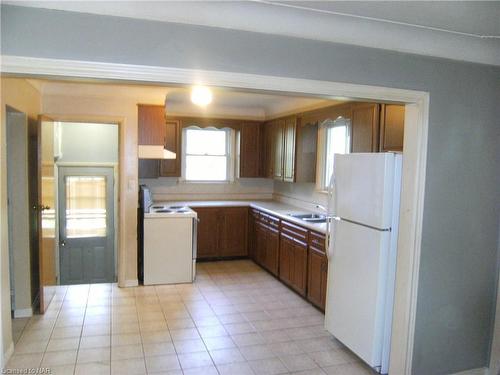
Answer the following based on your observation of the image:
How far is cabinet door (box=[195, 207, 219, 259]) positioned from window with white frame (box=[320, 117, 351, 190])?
5.46 feet

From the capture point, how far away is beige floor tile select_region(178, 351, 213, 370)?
300 cm

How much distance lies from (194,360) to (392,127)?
8.12ft

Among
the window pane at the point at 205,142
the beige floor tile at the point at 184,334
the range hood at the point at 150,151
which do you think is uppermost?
the window pane at the point at 205,142

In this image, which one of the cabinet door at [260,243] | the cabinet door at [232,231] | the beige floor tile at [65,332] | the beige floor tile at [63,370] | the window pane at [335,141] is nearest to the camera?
the beige floor tile at [63,370]

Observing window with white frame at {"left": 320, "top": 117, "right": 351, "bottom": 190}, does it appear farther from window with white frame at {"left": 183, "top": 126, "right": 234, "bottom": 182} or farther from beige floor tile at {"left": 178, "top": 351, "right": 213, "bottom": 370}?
beige floor tile at {"left": 178, "top": 351, "right": 213, "bottom": 370}

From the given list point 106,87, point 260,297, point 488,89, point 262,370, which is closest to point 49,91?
point 106,87

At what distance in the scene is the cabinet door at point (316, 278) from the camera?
397cm

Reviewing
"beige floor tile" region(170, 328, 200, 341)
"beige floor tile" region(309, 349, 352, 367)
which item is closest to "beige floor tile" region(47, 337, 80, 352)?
"beige floor tile" region(170, 328, 200, 341)

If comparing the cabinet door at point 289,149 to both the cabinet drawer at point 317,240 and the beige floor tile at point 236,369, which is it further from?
the beige floor tile at point 236,369

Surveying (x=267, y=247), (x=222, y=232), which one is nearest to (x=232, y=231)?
(x=222, y=232)

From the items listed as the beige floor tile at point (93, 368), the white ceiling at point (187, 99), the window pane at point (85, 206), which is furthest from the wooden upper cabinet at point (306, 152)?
the beige floor tile at point (93, 368)

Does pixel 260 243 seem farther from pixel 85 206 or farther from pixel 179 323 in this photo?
pixel 85 206

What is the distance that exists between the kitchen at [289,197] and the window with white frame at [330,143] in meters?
0.01

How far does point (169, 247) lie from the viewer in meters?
4.89
